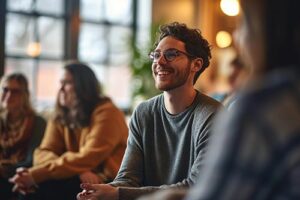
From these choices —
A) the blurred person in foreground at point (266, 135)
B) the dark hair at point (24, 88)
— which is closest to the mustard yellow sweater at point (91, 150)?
the dark hair at point (24, 88)

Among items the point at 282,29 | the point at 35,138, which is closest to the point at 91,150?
the point at 35,138

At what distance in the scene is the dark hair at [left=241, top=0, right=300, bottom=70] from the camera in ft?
2.95

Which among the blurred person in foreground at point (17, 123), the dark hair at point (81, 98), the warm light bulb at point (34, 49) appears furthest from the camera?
the warm light bulb at point (34, 49)

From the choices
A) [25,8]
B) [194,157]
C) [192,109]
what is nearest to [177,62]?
[192,109]

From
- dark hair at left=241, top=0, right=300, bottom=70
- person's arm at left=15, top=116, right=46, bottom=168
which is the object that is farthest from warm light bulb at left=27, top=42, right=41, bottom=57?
dark hair at left=241, top=0, right=300, bottom=70

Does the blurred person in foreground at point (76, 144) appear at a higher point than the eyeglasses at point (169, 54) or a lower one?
lower

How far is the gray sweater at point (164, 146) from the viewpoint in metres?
2.06

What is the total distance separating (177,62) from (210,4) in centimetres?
552

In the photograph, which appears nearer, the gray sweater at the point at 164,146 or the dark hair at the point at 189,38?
the gray sweater at the point at 164,146

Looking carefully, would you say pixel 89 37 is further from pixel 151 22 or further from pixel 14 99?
pixel 14 99

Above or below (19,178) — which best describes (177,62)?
above

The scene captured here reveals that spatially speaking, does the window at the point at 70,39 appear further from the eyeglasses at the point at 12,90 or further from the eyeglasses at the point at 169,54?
the eyeglasses at the point at 169,54

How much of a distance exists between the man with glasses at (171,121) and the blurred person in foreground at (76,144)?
2.31ft

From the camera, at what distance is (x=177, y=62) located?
224cm
